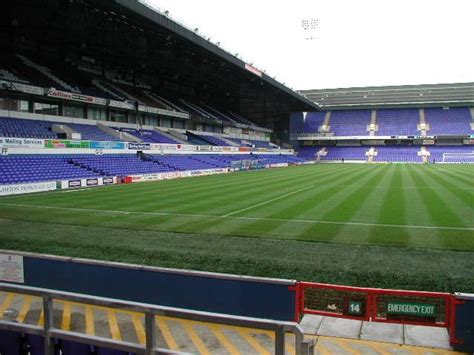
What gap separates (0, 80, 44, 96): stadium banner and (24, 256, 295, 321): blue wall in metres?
31.0

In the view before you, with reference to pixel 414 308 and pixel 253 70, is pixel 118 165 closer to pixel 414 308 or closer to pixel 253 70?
pixel 253 70

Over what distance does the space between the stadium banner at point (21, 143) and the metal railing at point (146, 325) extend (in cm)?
3053

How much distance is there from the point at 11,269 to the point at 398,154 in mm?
89058

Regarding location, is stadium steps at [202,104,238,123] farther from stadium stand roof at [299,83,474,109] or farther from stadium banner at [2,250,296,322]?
stadium banner at [2,250,296,322]

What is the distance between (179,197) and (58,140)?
52.3 feet

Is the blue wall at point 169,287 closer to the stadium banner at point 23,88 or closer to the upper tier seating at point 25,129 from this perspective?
the upper tier seating at point 25,129

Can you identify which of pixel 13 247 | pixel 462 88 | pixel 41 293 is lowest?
pixel 13 247

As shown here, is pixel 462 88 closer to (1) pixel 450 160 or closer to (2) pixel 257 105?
(1) pixel 450 160

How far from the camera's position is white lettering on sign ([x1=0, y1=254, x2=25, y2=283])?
9.35 meters

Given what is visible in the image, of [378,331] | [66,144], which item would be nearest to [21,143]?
[66,144]

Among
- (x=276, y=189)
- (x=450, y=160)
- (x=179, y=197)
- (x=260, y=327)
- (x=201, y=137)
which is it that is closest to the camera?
(x=260, y=327)

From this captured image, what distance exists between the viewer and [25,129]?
120 feet

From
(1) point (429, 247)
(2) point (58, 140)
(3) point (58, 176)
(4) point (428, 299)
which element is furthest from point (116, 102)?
(4) point (428, 299)

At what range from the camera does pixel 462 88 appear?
9562cm
